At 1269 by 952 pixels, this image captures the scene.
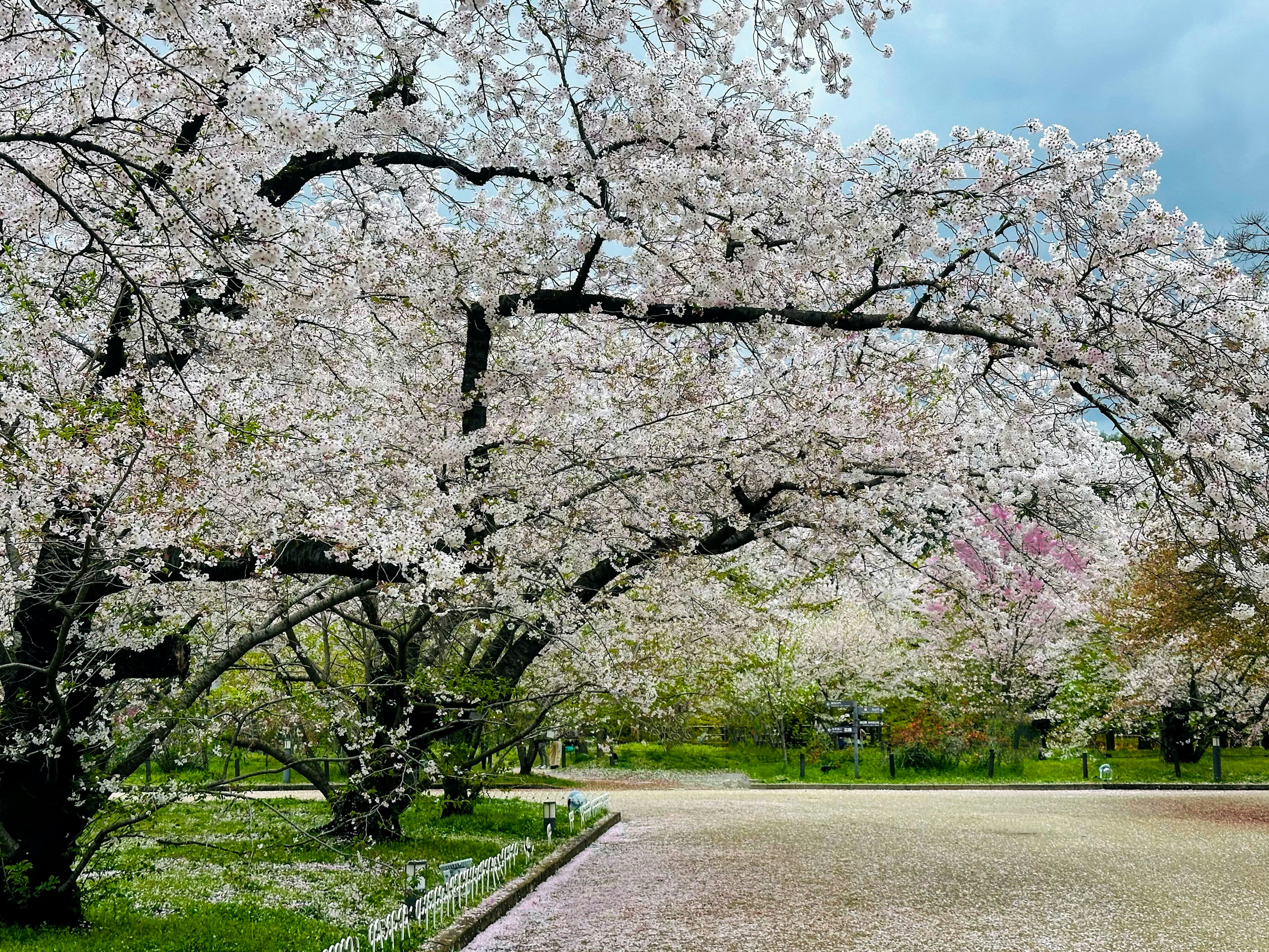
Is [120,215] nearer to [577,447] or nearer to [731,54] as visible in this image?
[731,54]

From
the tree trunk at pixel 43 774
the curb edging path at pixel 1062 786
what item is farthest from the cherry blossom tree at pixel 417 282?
the curb edging path at pixel 1062 786

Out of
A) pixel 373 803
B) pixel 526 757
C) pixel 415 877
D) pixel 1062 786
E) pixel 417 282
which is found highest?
pixel 417 282

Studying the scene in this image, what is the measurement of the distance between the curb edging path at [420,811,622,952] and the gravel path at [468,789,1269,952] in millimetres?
111

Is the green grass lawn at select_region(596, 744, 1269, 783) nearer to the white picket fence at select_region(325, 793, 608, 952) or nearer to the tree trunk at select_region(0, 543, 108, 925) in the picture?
the white picket fence at select_region(325, 793, 608, 952)

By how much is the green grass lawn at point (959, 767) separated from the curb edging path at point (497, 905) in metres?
14.4

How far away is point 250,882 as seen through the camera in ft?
26.9

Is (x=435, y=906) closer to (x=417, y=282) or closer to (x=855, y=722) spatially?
(x=417, y=282)

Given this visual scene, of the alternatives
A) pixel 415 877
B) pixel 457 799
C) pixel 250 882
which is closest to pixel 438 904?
pixel 415 877

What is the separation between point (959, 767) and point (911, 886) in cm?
1690

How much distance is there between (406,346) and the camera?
29.8ft

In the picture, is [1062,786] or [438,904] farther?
[1062,786]

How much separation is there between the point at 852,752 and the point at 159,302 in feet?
81.2

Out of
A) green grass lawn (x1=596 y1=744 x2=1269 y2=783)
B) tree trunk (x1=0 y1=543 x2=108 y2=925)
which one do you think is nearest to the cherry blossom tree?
tree trunk (x1=0 y1=543 x2=108 y2=925)

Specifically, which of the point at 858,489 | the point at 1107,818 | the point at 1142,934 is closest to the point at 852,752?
the point at 1107,818
